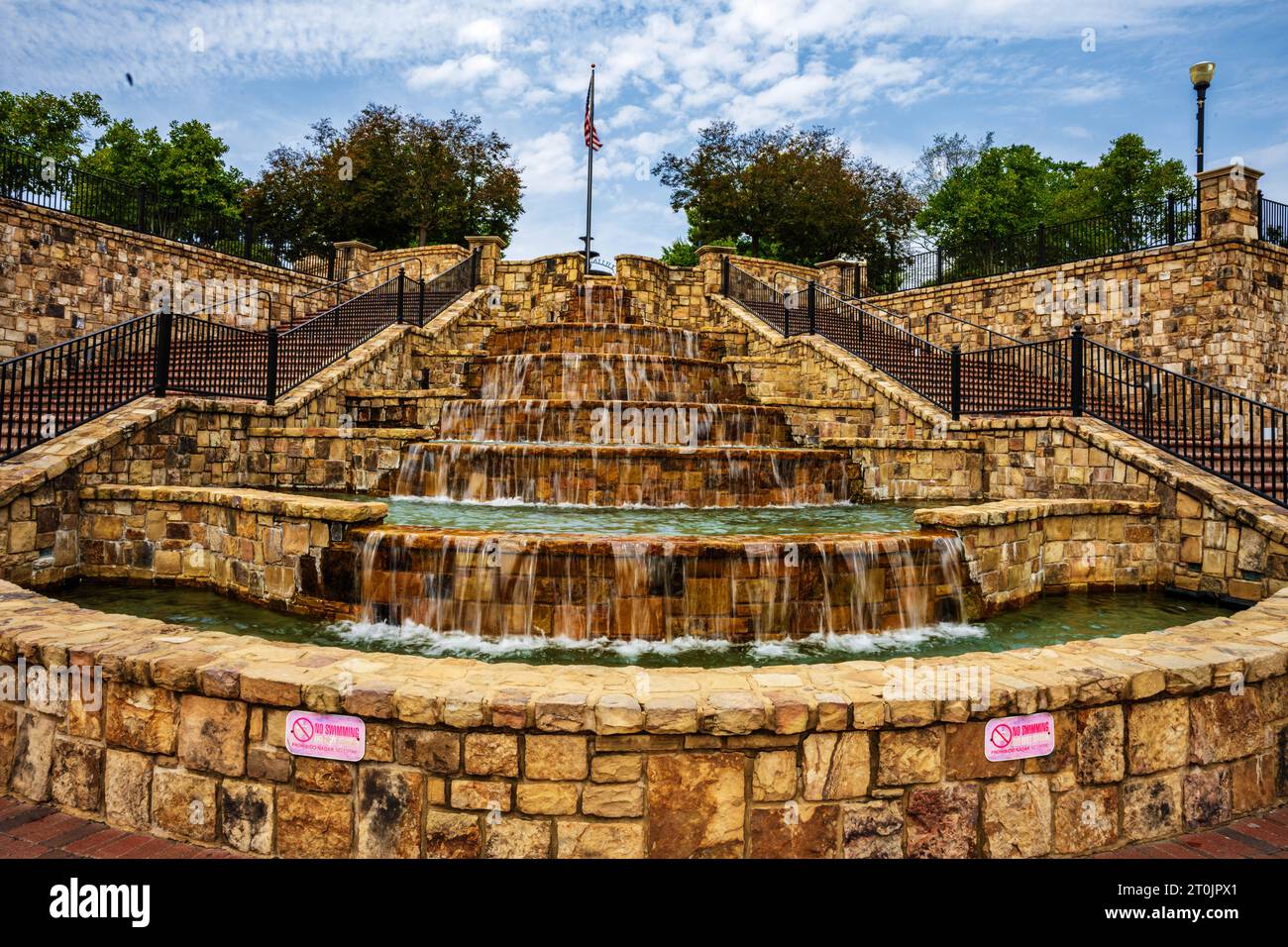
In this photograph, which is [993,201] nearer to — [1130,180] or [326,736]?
[1130,180]

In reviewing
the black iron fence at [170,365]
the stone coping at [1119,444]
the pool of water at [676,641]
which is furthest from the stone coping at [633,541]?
the black iron fence at [170,365]

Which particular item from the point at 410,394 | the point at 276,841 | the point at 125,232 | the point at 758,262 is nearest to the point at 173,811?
the point at 276,841

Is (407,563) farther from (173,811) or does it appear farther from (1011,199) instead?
(1011,199)

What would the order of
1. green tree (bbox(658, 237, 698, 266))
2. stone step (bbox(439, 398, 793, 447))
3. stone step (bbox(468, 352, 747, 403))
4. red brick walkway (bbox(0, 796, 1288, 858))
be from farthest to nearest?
green tree (bbox(658, 237, 698, 266))
stone step (bbox(468, 352, 747, 403))
stone step (bbox(439, 398, 793, 447))
red brick walkway (bbox(0, 796, 1288, 858))

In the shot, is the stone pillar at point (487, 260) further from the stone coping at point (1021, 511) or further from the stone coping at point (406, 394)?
the stone coping at point (1021, 511)

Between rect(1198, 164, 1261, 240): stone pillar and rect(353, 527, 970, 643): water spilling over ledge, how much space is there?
619 inches

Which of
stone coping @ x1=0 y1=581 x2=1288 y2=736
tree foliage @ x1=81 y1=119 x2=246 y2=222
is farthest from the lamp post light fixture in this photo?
tree foliage @ x1=81 y1=119 x2=246 y2=222

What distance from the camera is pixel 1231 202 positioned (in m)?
16.1

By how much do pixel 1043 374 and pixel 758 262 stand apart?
12.1 m

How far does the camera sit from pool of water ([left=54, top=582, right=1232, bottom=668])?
5.82 m

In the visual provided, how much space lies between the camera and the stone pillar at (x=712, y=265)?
76.4 feet

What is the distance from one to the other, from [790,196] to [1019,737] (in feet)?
111

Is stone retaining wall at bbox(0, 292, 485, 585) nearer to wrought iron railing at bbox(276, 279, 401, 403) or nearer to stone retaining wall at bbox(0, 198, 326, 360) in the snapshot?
wrought iron railing at bbox(276, 279, 401, 403)

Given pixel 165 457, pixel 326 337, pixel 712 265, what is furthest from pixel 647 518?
pixel 712 265
